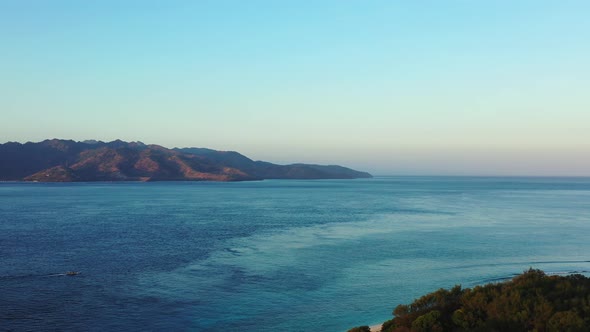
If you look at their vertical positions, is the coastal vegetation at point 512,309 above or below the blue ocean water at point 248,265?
above

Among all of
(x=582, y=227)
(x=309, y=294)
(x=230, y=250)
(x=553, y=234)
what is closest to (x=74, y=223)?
(x=230, y=250)

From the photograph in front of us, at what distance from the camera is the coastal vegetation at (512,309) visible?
65.2 feet

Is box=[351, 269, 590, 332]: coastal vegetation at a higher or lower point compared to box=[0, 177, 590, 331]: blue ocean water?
higher

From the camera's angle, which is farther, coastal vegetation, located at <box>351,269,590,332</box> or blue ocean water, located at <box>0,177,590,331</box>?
blue ocean water, located at <box>0,177,590,331</box>

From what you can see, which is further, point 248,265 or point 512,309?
point 248,265

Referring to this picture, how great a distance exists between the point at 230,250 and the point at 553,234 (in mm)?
50975

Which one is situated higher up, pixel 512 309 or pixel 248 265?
pixel 512 309

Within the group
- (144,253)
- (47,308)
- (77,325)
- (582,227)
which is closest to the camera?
(77,325)

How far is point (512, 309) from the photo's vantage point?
69.3 ft

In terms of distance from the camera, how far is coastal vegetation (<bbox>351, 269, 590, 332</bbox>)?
782 inches

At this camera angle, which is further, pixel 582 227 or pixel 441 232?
pixel 582 227

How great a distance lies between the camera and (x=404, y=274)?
151 feet

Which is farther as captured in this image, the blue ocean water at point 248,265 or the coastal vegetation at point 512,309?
the blue ocean water at point 248,265

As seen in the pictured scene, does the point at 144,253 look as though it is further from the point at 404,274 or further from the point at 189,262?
the point at 404,274
